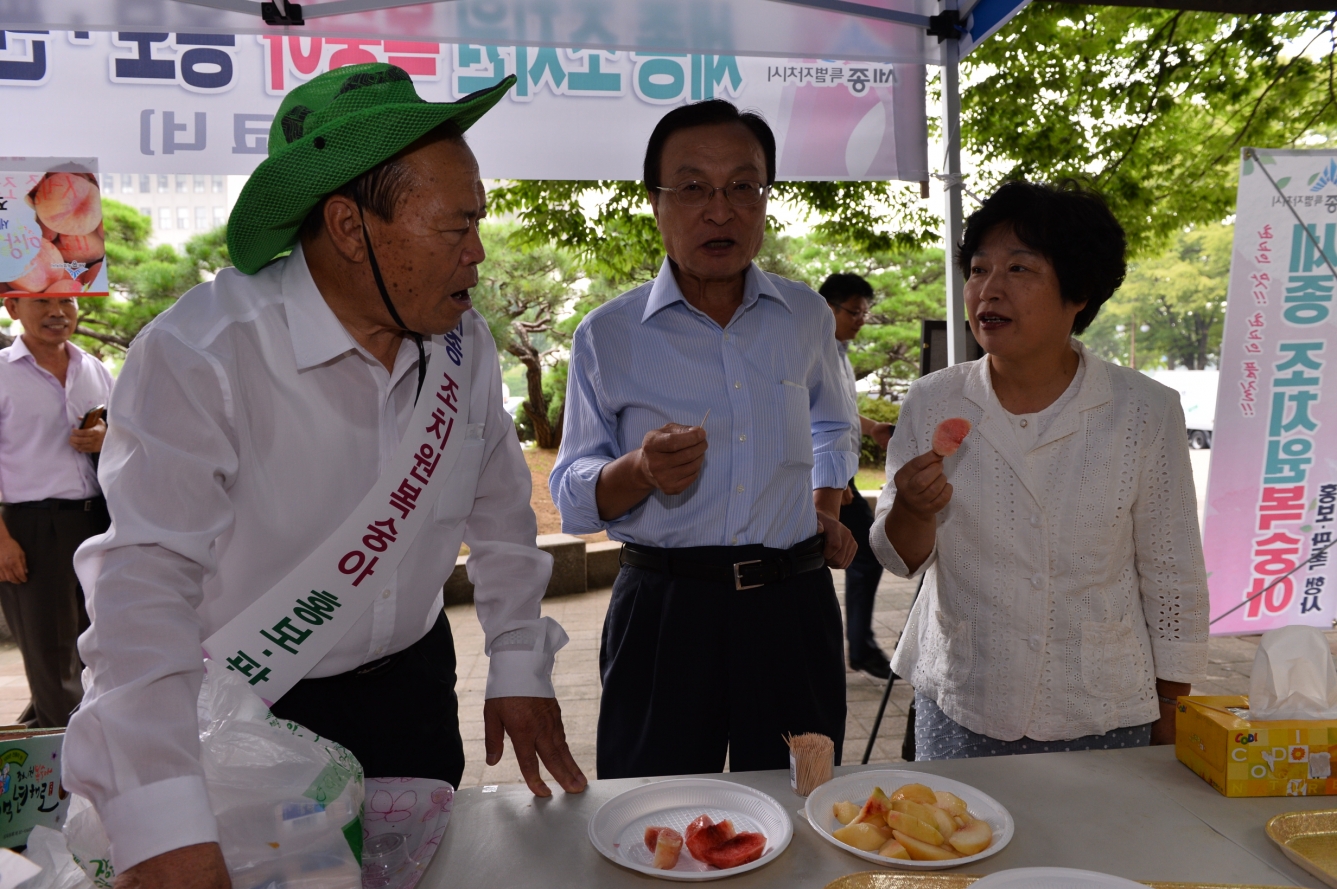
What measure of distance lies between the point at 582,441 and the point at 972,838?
4.69 feet

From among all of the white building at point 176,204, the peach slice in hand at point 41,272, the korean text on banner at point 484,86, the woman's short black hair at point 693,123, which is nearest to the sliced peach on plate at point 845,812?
the woman's short black hair at point 693,123

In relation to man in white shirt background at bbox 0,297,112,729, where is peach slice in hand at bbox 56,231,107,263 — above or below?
above

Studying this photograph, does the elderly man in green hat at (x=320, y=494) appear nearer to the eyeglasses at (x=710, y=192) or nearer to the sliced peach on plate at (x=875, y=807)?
the sliced peach on plate at (x=875, y=807)

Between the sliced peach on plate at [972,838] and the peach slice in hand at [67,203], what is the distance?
3774 mm

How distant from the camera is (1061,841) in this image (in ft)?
4.37

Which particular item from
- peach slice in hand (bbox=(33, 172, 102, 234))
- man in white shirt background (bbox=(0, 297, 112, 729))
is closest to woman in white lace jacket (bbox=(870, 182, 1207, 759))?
peach slice in hand (bbox=(33, 172, 102, 234))

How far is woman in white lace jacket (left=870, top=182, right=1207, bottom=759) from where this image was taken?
192cm

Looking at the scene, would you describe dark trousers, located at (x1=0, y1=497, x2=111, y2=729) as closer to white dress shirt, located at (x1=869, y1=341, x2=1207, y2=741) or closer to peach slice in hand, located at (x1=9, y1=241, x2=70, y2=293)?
peach slice in hand, located at (x1=9, y1=241, x2=70, y2=293)

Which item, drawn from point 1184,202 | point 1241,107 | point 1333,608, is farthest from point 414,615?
point 1184,202

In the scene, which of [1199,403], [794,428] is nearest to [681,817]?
[794,428]

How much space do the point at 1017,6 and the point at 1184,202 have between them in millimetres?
6450

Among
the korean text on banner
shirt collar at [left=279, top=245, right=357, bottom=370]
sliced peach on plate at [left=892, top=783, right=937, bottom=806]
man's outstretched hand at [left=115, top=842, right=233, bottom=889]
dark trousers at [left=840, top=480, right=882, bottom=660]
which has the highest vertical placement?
the korean text on banner

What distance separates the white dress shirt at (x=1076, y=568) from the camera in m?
1.91

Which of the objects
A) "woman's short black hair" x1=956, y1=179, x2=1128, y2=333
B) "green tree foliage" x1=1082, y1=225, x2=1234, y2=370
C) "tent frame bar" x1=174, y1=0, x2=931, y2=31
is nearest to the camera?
"woman's short black hair" x1=956, y1=179, x2=1128, y2=333
